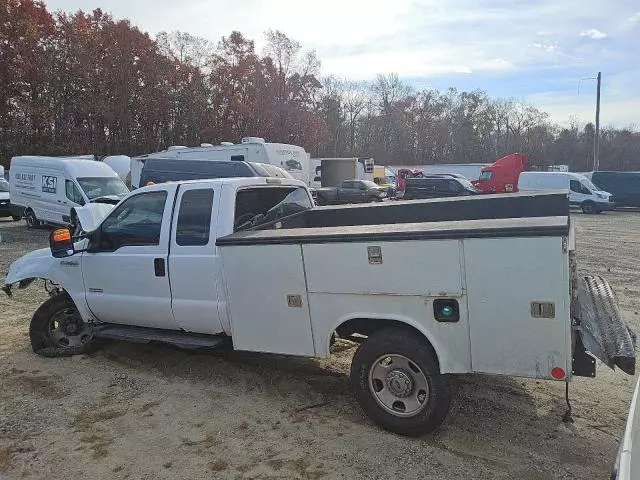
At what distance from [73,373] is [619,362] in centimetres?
484

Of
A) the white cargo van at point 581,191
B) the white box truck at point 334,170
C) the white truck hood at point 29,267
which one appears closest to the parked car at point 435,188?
the white cargo van at point 581,191

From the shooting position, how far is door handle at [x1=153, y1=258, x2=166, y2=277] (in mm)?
4994

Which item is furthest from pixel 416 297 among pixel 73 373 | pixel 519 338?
pixel 73 373

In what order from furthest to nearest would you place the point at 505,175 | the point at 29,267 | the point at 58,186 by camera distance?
the point at 505,175, the point at 58,186, the point at 29,267

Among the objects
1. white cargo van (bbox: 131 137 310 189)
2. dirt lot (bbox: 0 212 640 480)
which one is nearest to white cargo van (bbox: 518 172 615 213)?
white cargo van (bbox: 131 137 310 189)

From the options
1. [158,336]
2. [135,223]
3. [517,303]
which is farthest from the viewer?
[135,223]

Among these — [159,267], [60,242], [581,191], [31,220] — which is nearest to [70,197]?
[31,220]

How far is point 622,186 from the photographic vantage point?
31312 mm

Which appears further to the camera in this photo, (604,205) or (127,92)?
(127,92)

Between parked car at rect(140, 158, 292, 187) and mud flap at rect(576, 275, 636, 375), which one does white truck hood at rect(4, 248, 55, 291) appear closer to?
mud flap at rect(576, 275, 636, 375)

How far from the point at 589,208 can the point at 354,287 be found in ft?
94.7

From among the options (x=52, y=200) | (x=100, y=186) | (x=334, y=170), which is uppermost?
(x=100, y=186)

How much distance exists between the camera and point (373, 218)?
5598 mm

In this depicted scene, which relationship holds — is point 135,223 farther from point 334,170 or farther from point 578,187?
point 334,170
